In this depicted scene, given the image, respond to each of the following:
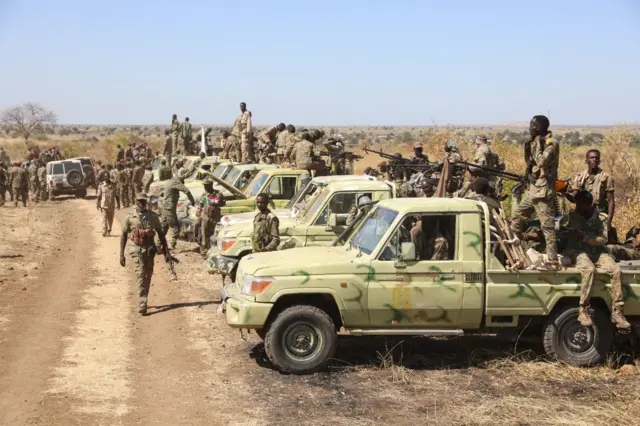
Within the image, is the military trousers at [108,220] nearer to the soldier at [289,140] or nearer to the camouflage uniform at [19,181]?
the soldier at [289,140]

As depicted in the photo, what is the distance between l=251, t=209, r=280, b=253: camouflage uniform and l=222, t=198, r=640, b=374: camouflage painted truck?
2153 mm

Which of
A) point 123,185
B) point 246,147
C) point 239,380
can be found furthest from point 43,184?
point 239,380

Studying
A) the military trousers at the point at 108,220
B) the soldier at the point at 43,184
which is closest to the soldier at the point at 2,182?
the soldier at the point at 43,184

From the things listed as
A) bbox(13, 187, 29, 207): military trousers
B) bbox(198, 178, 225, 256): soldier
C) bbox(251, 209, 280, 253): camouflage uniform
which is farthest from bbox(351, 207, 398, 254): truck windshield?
bbox(13, 187, 29, 207): military trousers

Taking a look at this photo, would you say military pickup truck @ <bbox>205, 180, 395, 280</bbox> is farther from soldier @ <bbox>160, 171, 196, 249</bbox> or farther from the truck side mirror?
soldier @ <bbox>160, 171, 196, 249</bbox>

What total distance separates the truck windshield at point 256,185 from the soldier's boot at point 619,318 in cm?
885

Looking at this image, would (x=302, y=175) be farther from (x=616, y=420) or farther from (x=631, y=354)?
(x=616, y=420)

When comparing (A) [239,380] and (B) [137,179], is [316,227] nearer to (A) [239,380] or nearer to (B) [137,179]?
(A) [239,380]

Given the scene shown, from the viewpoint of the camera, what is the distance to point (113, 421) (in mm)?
7668

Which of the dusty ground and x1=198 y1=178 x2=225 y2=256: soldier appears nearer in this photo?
the dusty ground

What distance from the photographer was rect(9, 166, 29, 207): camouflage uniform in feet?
96.8

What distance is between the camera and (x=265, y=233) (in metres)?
11.5

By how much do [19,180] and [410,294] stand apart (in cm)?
2402

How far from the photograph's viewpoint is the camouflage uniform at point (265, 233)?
37.6ft
